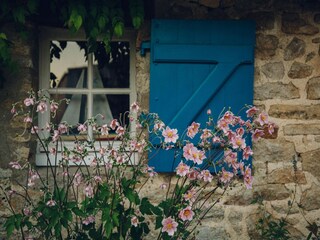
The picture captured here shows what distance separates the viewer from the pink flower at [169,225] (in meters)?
2.79

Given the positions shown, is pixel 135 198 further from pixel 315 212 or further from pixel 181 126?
pixel 315 212

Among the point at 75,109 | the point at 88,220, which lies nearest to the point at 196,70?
the point at 75,109

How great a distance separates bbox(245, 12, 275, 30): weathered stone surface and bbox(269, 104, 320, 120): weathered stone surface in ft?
2.09

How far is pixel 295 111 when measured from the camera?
4000 mm

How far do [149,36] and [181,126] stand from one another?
0.76 meters

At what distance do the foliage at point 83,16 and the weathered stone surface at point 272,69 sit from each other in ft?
3.51

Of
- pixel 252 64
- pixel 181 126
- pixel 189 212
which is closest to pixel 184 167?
pixel 189 212

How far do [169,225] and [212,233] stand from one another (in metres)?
1.29

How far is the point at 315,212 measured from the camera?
4.02 metres

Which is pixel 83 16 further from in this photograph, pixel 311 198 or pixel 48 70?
pixel 311 198

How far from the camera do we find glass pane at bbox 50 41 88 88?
434 cm

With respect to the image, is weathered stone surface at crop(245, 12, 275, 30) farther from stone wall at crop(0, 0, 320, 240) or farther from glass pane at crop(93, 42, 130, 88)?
glass pane at crop(93, 42, 130, 88)

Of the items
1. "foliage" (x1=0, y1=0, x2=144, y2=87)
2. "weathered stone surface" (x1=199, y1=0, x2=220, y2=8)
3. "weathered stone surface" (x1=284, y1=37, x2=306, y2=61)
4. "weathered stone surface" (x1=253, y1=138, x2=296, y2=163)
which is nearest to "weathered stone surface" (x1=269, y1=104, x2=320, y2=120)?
"weathered stone surface" (x1=253, y1=138, x2=296, y2=163)

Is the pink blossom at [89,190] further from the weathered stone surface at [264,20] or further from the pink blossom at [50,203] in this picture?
the weathered stone surface at [264,20]
